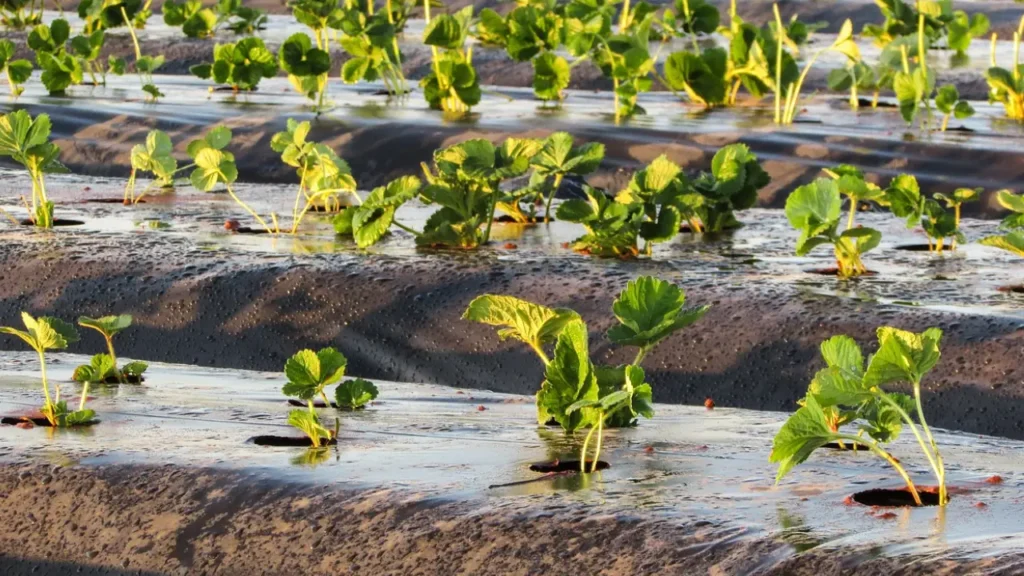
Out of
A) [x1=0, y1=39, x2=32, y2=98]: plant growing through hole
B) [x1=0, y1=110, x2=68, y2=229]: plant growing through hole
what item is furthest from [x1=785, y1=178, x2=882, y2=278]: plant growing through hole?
[x1=0, y1=39, x2=32, y2=98]: plant growing through hole

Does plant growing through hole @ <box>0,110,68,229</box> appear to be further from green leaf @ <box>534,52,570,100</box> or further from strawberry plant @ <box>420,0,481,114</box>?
green leaf @ <box>534,52,570,100</box>

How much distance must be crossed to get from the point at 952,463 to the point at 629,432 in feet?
1.36

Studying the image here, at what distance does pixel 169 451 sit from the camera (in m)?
2.05

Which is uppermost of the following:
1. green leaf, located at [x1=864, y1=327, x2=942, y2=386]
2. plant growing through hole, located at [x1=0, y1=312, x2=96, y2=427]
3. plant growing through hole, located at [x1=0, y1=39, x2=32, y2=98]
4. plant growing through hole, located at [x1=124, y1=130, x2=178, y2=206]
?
green leaf, located at [x1=864, y1=327, x2=942, y2=386]

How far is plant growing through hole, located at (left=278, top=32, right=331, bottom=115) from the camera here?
6.10 m

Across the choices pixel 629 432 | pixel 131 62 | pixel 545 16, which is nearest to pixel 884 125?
pixel 545 16

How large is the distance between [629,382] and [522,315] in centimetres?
23

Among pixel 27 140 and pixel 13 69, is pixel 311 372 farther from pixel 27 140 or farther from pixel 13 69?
pixel 13 69

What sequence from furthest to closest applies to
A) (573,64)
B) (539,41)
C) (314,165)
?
(573,64), (539,41), (314,165)

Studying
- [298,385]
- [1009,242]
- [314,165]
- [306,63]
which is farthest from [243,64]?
[298,385]

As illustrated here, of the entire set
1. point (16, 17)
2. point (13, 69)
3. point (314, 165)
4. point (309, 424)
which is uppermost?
point (309, 424)

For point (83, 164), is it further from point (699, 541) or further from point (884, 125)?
point (699, 541)

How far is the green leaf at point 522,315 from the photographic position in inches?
82.7

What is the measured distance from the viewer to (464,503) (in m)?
1.80
